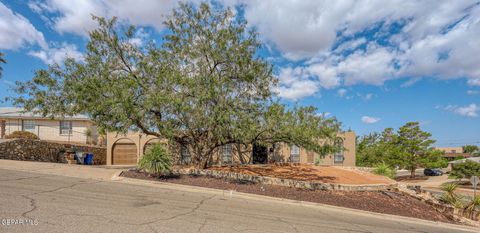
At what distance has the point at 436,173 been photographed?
53781mm

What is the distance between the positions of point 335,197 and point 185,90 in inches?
326

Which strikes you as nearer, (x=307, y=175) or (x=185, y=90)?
(x=185, y=90)

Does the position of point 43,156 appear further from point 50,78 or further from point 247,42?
point 247,42

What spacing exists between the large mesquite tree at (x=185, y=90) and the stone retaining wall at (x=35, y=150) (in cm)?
493

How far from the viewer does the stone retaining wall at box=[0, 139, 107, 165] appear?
1666 centimetres

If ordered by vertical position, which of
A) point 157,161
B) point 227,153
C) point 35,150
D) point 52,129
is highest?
point 52,129

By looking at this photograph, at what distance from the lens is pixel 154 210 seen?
24.6ft

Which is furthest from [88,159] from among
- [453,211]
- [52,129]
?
[453,211]

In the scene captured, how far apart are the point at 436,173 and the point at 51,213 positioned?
64.7m

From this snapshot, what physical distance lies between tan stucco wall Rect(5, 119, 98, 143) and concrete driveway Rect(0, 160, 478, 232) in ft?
50.7

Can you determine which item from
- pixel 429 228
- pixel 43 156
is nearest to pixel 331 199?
pixel 429 228

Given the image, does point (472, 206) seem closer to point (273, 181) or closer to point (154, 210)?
point (273, 181)

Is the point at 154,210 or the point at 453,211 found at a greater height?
the point at 154,210

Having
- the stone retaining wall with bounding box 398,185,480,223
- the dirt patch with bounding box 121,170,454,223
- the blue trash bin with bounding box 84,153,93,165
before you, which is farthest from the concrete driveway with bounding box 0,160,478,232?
the blue trash bin with bounding box 84,153,93,165
